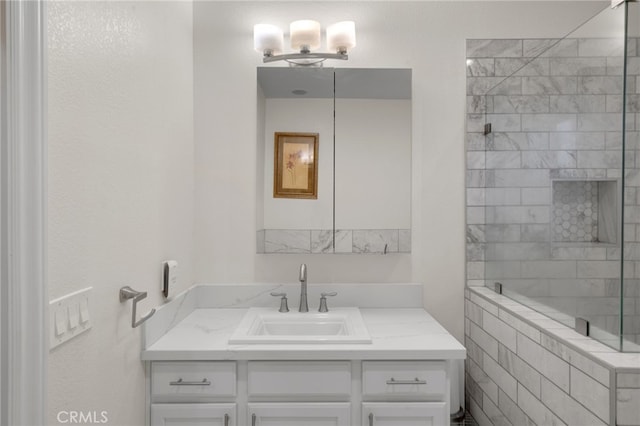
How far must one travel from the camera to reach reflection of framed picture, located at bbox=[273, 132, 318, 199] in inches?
83.4

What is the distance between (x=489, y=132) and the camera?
212cm

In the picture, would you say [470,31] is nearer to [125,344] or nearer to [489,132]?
[489,132]

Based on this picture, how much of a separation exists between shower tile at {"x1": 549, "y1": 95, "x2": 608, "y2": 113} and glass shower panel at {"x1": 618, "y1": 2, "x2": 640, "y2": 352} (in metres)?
0.10

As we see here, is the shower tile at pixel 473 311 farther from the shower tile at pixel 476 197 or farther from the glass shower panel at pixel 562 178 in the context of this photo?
the shower tile at pixel 476 197

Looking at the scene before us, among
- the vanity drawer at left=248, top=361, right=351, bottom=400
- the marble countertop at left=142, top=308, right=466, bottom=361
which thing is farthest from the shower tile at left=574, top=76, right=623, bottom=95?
the vanity drawer at left=248, top=361, right=351, bottom=400

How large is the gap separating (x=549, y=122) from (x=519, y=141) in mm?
202

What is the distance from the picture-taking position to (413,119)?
2.19 meters

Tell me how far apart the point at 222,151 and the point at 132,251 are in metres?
0.88

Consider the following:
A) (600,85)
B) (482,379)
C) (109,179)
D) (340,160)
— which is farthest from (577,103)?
(109,179)

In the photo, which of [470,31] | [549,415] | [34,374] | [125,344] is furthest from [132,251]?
[470,31]

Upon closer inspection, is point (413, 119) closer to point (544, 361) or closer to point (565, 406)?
point (544, 361)

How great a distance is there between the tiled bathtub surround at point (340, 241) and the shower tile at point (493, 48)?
0.99 metres

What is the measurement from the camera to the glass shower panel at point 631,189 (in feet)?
4.08

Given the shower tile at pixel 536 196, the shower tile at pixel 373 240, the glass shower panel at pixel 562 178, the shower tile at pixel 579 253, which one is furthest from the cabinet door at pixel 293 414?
the shower tile at pixel 536 196
